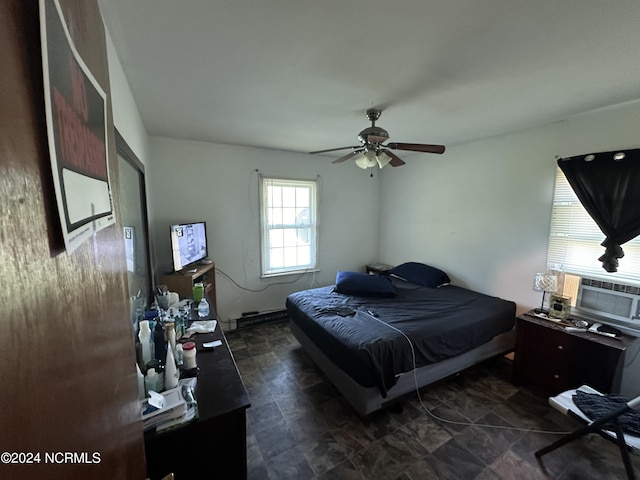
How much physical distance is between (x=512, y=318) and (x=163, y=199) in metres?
4.03

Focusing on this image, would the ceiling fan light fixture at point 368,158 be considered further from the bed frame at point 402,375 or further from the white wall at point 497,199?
the bed frame at point 402,375

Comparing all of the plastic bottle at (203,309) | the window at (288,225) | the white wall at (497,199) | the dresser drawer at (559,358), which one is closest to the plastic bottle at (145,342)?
the plastic bottle at (203,309)

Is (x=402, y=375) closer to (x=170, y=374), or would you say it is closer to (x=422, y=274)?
(x=170, y=374)

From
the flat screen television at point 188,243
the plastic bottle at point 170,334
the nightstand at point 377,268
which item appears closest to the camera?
the plastic bottle at point 170,334

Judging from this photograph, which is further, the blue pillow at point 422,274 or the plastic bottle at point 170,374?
the blue pillow at point 422,274

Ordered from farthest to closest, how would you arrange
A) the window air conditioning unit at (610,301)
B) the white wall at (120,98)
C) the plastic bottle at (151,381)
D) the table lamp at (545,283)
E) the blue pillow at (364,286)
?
the blue pillow at (364,286) → the table lamp at (545,283) → the window air conditioning unit at (610,301) → the white wall at (120,98) → the plastic bottle at (151,381)

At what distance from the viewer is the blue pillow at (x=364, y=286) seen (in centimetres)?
295

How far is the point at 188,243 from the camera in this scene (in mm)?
2736

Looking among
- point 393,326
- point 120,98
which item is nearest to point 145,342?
point 120,98

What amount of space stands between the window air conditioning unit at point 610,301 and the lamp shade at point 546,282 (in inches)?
8.0

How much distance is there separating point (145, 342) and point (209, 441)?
0.56 m

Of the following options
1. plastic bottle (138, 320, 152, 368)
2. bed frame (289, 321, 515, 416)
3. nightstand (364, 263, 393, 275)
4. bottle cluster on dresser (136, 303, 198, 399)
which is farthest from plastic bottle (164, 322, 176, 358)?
nightstand (364, 263, 393, 275)

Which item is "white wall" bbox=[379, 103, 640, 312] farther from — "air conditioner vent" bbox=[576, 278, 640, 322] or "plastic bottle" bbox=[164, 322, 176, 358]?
"plastic bottle" bbox=[164, 322, 176, 358]

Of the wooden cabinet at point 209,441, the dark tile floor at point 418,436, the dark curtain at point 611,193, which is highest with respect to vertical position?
the dark curtain at point 611,193
